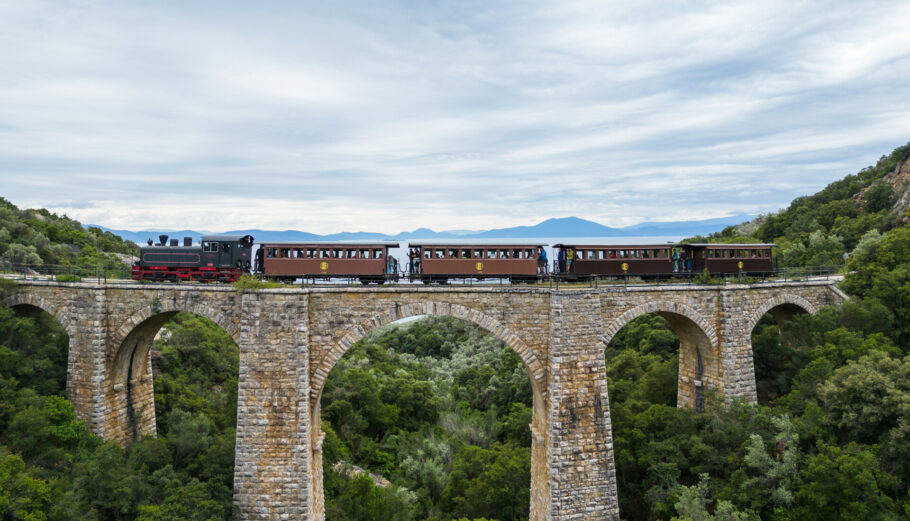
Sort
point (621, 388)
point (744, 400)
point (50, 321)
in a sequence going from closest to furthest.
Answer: point (744, 400) < point (50, 321) < point (621, 388)

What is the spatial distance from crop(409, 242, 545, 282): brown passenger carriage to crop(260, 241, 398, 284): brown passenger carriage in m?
1.66

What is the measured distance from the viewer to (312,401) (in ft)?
63.3

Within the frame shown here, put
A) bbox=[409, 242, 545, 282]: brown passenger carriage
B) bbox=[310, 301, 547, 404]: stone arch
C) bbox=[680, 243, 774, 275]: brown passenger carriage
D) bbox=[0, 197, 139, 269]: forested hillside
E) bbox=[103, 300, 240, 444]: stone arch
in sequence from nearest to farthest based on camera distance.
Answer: bbox=[310, 301, 547, 404]: stone arch, bbox=[103, 300, 240, 444]: stone arch, bbox=[409, 242, 545, 282]: brown passenger carriage, bbox=[680, 243, 774, 275]: brown passenger carriage, bbox=[0, 197, 139, 269]: forested hillside

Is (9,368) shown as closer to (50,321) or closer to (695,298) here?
(50,321)

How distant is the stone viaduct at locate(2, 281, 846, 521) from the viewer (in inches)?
730

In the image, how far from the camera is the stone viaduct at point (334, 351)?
60.8 ft

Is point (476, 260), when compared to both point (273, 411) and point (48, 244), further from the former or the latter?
point (48, 244)

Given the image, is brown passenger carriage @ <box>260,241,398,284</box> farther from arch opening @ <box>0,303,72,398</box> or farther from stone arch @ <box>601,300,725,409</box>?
stone arch @ <box>601,300,725,409</box>

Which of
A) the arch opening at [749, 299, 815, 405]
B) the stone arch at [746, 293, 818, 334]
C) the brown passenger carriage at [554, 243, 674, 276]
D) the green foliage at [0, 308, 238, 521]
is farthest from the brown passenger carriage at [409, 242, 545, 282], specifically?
the green foliage at [0, 308, 238, 521]

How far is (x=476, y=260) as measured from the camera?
77.2ft

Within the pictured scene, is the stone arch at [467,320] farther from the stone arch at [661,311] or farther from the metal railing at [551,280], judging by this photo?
the stone arch at [661,311]

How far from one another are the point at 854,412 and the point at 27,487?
96.0ft

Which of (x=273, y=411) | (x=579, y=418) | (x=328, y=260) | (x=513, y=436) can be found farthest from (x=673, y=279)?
(x=273, y=411)

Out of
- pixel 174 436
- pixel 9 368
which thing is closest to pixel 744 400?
pixel 174 436
